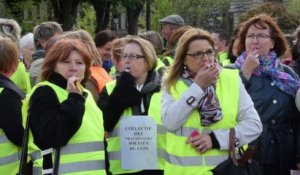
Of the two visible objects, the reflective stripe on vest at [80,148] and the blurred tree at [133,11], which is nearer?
the reflective stripe on vest at [80,148]

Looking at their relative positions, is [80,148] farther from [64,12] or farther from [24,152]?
[64,12]

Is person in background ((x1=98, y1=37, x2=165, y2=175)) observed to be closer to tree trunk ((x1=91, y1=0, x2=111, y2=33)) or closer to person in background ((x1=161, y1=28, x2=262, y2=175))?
person in background ((x1=161, y1=28, x2=262, y2=175))

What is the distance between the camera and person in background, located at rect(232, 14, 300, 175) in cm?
513

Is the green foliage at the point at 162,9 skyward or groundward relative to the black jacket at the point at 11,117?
groundward

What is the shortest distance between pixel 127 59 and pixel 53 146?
1.24 meters

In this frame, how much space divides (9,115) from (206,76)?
1745 mm

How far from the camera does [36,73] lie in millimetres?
6828

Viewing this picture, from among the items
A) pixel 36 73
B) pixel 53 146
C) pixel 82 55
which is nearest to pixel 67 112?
pixel 53 146

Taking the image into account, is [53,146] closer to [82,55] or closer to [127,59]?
[82,55]

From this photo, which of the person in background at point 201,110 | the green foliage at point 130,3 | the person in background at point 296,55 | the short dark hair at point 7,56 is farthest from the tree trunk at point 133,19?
the person in background at point 201,110

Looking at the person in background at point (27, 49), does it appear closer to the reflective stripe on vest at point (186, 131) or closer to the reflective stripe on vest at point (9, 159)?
the reflective stripe on vest at point (9, 159)

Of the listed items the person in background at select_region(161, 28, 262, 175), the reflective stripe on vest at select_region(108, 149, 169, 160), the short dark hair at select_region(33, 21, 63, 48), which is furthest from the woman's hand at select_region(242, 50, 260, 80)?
the short dark hair at select_region(33, 21, 63, 48)

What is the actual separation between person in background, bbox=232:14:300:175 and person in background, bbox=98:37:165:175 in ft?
2.57

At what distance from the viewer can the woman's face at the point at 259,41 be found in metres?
5.26
